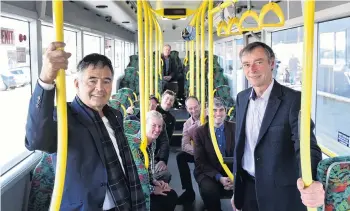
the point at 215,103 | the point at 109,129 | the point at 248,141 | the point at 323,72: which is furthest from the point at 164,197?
the point at 323,72

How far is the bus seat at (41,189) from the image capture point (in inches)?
104

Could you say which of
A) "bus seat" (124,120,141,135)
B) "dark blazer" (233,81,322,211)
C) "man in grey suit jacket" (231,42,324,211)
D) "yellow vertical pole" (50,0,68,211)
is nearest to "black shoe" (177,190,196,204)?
"bus seat" (124,120,141,135)

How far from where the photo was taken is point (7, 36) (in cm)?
311

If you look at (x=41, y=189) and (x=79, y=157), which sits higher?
(x=79, y=157)

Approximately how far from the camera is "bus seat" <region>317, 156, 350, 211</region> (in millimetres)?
1791

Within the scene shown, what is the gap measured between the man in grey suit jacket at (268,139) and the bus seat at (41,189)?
1.33 m

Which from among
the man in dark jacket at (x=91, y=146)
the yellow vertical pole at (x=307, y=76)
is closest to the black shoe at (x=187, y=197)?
the man in dark jacket at (x=91, y=146)

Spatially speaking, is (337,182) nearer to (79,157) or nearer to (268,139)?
(268,139)

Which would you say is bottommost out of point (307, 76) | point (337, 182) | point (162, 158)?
point (162, 158)

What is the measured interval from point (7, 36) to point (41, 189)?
4.22ft

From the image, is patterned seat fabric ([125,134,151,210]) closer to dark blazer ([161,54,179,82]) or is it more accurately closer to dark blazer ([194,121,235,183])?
dark blazer ([194,121,235,183])

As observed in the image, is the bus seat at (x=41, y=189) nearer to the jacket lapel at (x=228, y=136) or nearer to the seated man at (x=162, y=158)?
the seated man at (x=162, y=158)

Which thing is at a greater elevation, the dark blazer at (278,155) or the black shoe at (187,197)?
the dark blazer at (278,155)

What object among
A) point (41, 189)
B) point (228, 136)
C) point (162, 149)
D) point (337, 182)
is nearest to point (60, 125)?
point (337, 182)
